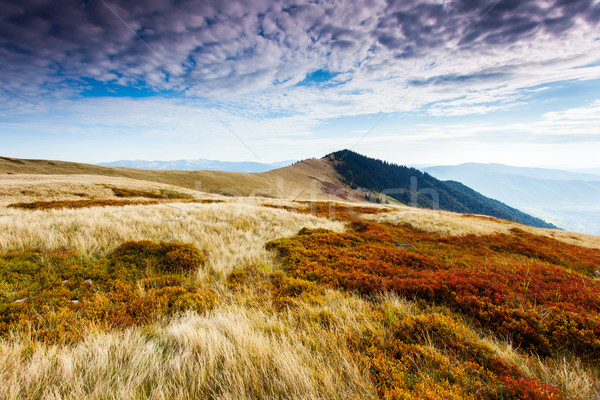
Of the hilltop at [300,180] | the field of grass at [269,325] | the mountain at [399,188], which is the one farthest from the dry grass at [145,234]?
the mountain at [399,188]

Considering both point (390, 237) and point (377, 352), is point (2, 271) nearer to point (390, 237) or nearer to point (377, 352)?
point (377, 352)

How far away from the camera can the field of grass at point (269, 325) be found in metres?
2.63

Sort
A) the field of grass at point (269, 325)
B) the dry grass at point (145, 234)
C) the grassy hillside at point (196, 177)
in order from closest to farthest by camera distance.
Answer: the field of grass at point (269, 325) → the dry grass at point (145, 234) → the grassy hillside at point (196, 177)

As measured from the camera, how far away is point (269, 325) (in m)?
3.87

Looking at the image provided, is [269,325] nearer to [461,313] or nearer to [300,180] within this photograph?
[461,313]

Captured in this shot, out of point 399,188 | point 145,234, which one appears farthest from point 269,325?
point 399,188

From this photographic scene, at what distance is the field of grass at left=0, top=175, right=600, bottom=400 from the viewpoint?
263 cm

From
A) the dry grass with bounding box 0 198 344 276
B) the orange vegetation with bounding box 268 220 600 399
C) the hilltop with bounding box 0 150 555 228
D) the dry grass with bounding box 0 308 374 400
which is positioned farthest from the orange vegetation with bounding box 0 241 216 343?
the hilltop with bounding box 0 150 555 228

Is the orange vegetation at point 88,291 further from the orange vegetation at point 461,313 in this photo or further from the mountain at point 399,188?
the mountain at point 399,188

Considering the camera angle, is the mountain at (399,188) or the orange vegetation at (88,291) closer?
the orange vegetation at (88,291)

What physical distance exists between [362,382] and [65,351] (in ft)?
12.8

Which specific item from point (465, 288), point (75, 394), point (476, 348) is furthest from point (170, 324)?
point (465, 288)

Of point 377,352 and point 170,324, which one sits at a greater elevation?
point 377,352

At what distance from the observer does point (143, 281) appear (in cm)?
527
